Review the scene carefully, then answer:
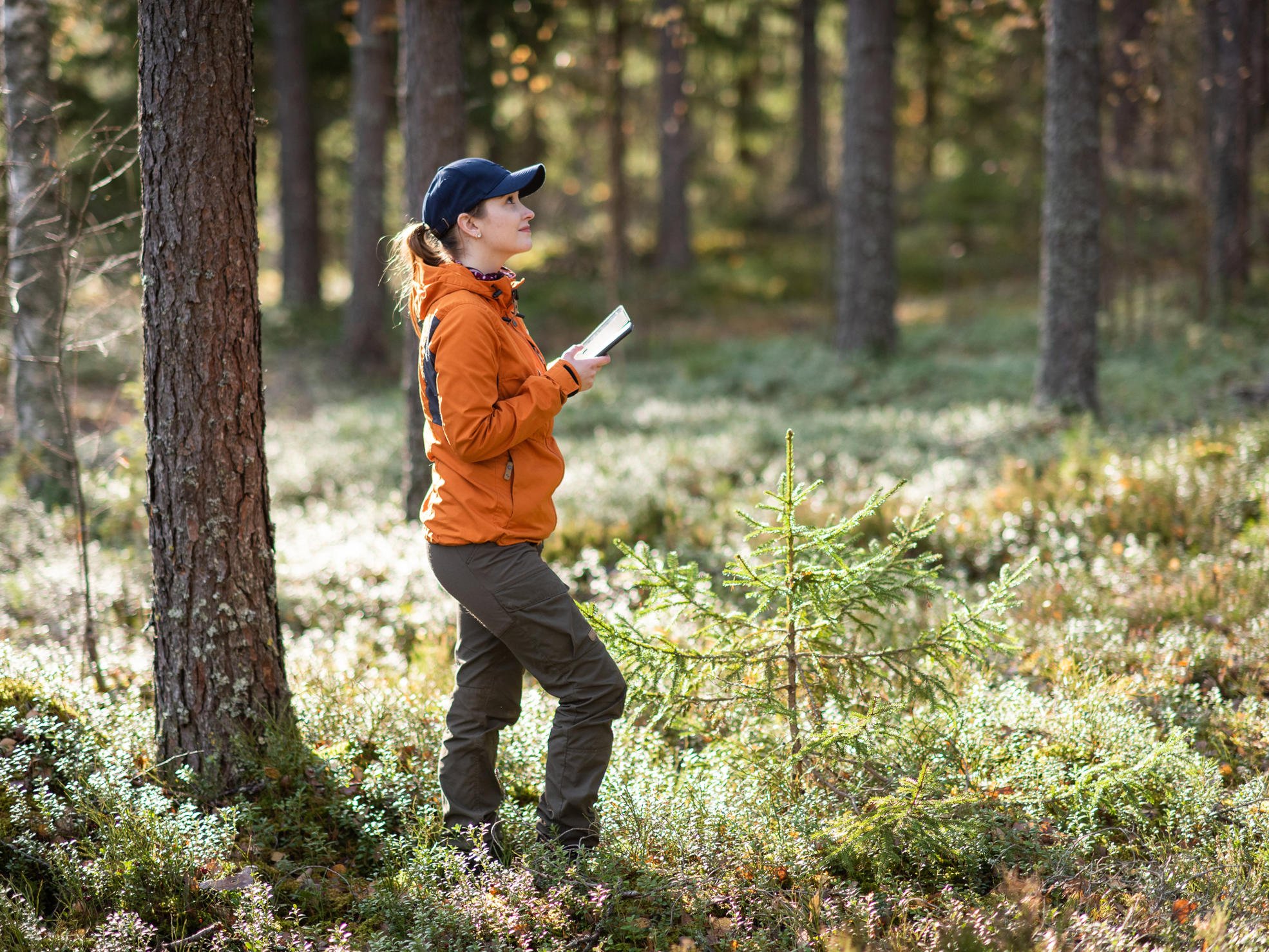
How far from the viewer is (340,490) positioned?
9.34 m

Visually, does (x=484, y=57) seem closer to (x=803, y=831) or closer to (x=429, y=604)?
(x=429, y=604)

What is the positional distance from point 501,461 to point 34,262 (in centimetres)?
736

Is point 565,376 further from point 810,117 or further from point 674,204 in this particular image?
point 810,117

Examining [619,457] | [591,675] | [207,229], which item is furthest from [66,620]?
[619,457]

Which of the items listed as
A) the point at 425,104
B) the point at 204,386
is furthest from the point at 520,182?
the point at 425,104

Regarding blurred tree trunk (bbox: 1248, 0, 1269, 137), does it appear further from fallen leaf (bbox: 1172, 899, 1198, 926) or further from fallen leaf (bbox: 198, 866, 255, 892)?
fallen leaf (bbox: 198, 866, 255, 892)

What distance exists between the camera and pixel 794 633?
12.2 ft

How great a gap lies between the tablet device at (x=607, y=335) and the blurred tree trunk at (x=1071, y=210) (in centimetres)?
784

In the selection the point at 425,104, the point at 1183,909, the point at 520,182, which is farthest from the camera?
the point at 425,104

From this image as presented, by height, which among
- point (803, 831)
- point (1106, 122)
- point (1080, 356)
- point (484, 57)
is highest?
point (484, 57)

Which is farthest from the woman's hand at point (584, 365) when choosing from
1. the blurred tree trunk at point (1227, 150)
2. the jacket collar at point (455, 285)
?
the blurred tree trunk at point (1227, 150)

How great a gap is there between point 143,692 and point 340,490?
4.67m

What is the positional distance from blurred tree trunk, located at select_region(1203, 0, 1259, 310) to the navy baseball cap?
45.4 ft

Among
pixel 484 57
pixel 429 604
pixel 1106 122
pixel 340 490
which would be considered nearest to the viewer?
pixel 429 604
